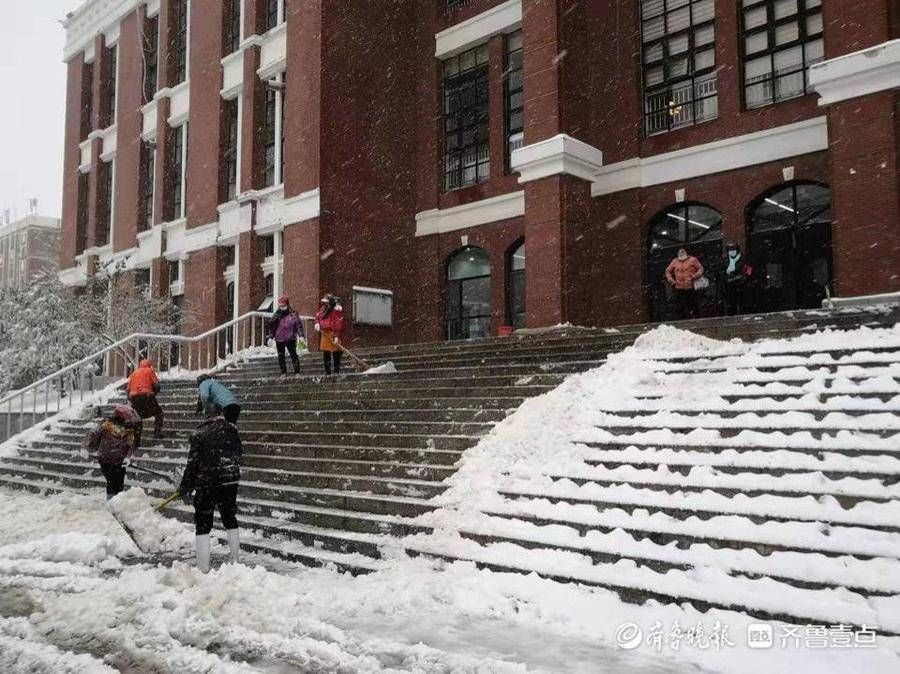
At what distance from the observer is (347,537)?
7074 mm

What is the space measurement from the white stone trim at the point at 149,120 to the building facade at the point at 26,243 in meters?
52.0

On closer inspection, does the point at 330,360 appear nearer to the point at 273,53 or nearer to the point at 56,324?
the point at 56,324

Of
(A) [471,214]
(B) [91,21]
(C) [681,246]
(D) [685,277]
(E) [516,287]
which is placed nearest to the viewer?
(D) [685,277]

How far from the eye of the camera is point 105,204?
98.3ft

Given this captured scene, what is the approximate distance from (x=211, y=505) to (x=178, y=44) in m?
24.8

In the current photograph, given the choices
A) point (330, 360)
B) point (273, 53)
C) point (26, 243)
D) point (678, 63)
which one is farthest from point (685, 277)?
point (26, 243)

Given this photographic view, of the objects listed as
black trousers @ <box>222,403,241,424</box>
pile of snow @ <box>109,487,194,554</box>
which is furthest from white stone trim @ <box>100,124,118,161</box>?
black trousers @ <box>222,403,241,424</box>

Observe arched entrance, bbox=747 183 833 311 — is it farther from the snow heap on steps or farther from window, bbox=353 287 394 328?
window, bbox=353 287 394 328

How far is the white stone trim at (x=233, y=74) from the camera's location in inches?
901

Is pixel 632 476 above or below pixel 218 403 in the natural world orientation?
below

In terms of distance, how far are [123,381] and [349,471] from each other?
10272 millimetres

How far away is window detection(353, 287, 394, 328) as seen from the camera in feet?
64.1

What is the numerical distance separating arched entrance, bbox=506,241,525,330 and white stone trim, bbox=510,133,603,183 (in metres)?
3.00

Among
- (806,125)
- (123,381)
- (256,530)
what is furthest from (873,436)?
(123,381)
